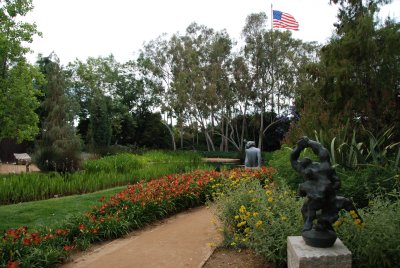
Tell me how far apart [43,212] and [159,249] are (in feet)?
9.91

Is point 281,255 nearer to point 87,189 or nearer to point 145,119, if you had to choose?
point 87,189

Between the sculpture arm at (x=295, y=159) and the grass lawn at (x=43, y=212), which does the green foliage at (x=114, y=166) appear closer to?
the grass lawn at (x=43, y=212)

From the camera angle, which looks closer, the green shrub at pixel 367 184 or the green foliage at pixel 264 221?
the green foliage at pixel 264 221

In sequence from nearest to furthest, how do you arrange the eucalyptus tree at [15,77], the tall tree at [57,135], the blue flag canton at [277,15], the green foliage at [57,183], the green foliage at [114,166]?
the green foliage at [57,183], the green foliage at [114,166], the tall tree at [57,135], the eucalyptus tree at [15,77], the blue flag canton at [277,15]

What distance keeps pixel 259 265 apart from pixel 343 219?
3.82ft

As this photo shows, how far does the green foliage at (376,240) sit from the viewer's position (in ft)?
10.9

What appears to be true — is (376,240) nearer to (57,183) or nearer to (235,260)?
(235,260)

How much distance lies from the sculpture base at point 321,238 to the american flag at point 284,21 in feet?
67.2

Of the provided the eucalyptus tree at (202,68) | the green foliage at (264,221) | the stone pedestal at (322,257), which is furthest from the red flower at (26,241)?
the eucalyptus tree at (202,68)

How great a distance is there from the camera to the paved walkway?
4645mm

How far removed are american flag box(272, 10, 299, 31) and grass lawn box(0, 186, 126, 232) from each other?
1753cm

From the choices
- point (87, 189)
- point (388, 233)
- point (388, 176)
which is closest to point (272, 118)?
point (87, 189)

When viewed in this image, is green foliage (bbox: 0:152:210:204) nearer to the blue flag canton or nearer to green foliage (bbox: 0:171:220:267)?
green foliage (bbox: 0:171:220:267)

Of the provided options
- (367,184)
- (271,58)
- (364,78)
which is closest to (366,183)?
(367,184)
